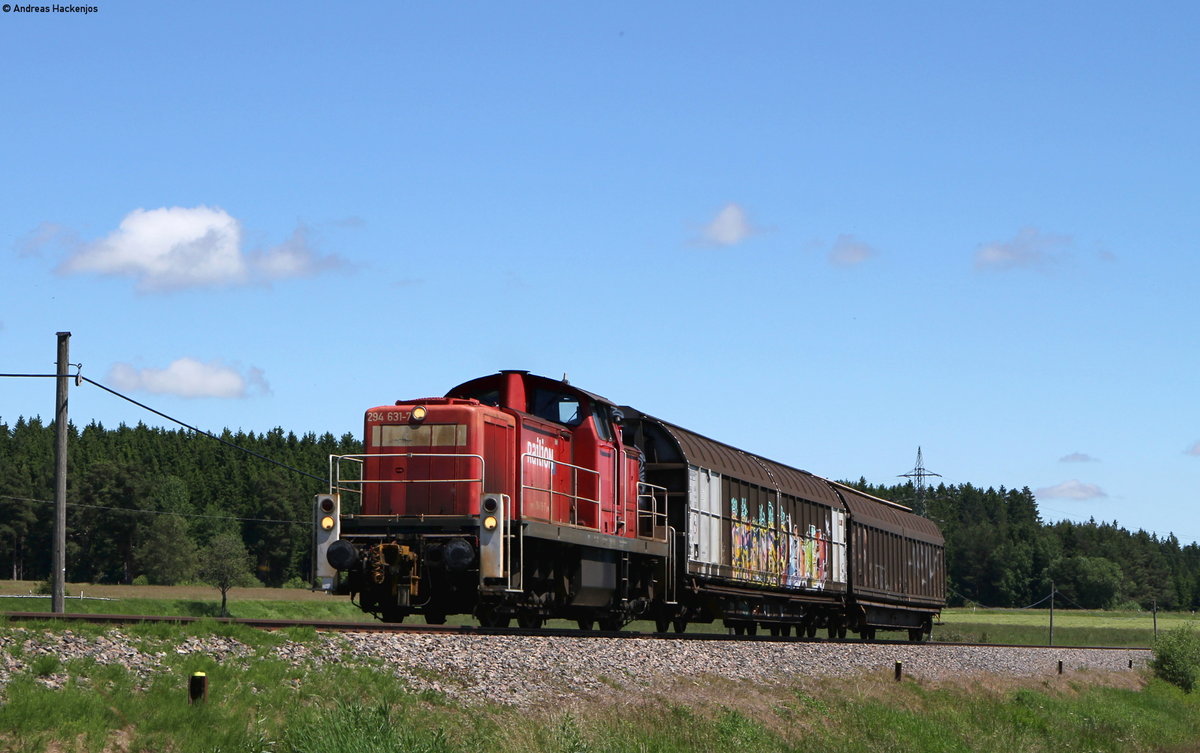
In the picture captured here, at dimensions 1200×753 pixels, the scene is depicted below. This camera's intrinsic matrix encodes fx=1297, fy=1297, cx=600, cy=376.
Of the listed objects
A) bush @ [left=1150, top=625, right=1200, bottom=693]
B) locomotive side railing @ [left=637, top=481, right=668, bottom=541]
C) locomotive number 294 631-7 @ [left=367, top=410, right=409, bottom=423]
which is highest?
locomotive number 294 631-7 @ [left=367, top=410, right=409, bottom=423]

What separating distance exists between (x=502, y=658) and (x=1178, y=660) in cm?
3569

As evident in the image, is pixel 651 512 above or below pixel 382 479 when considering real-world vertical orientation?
below

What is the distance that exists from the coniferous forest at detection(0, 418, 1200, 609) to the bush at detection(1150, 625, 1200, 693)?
4161 cm

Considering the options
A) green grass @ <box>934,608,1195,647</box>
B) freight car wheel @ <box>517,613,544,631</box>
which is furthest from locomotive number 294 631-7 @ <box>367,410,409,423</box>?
green grass @ <box>934,608,1195,647</box>

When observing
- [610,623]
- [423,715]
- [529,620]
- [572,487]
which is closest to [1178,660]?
[610,623]

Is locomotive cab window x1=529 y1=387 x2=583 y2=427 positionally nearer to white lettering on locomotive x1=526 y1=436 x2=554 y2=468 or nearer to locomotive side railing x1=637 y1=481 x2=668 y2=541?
white lettering on locomotive x1=526 y1=436 x2=554 y2=468

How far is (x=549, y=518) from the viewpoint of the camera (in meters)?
19.9

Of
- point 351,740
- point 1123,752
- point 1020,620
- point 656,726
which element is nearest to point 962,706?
point 1123,752

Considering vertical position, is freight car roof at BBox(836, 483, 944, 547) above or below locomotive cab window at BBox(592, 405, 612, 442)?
below

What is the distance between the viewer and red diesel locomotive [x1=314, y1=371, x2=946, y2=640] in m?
17.9

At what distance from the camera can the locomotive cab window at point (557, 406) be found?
2123 cm

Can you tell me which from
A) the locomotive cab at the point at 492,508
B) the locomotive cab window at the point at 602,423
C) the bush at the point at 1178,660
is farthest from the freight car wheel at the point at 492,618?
the bush at the point at 1178,660

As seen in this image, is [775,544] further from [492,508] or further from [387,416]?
[492,508]

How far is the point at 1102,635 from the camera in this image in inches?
3243
